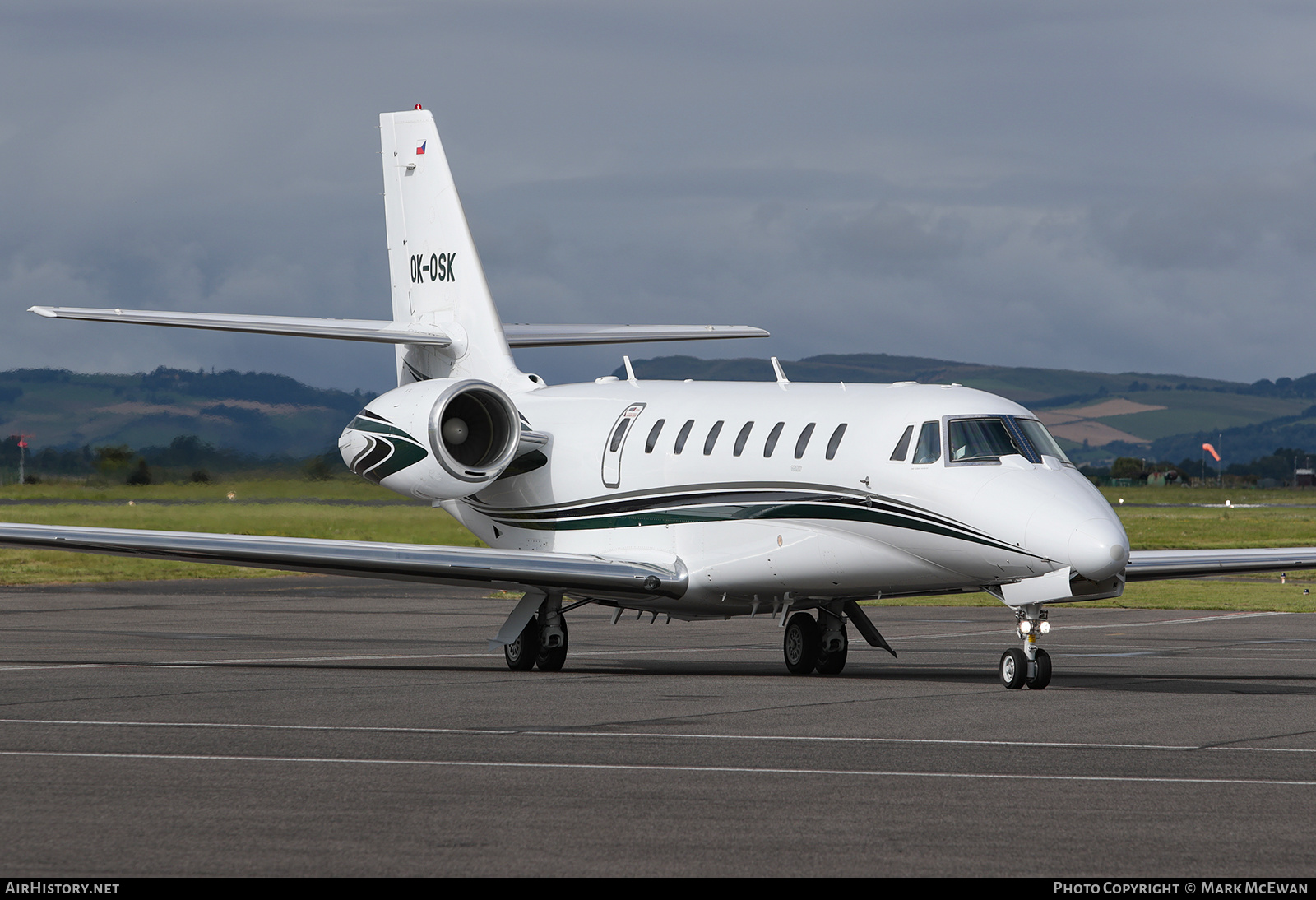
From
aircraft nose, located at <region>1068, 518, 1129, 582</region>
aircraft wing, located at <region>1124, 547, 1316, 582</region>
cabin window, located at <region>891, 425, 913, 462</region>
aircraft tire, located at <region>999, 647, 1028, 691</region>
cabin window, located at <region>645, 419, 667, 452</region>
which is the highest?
cabin window, located at <region>645, 419, 667, 452</region>

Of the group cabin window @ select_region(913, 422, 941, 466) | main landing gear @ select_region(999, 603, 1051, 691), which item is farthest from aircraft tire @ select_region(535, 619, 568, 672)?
main landing gear @ select_region(999, 603, 1051, 691)

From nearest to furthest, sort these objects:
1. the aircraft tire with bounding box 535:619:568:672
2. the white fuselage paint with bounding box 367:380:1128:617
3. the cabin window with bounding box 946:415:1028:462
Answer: the white fuselage paint with bounding box 367:380:1128:617 < the cabin window with bounding box 946:415:1028:462 < the aircraft tire with bounding box 535:619:568:672

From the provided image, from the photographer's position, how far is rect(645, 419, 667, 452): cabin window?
850 inches

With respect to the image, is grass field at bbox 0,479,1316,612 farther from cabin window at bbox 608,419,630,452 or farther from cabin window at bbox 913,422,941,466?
cabin window at bbox 913,422,941,466

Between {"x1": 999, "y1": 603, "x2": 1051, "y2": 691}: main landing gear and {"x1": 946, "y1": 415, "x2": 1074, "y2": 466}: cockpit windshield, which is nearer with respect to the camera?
{"x1": 999, "y1": 603, "x2": 1051, "y2": 691}: main landing gear

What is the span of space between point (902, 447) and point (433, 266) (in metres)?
10.5

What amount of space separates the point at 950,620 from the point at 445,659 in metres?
14.1

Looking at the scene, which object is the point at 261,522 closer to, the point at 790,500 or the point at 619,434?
the point at 619,434

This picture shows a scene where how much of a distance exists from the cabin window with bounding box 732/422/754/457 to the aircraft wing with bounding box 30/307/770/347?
6.40 m

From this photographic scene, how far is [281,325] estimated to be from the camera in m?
22.7

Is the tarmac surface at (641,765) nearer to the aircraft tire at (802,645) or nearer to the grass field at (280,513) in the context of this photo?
the aircraft tire at (802,645)

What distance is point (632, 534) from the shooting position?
70.6 ft

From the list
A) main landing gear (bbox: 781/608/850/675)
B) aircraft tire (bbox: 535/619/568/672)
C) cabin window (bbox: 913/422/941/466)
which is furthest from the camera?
aircraft tire (bbox: 535/619/568/672)

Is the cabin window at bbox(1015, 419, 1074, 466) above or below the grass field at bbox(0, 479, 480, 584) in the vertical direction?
above
